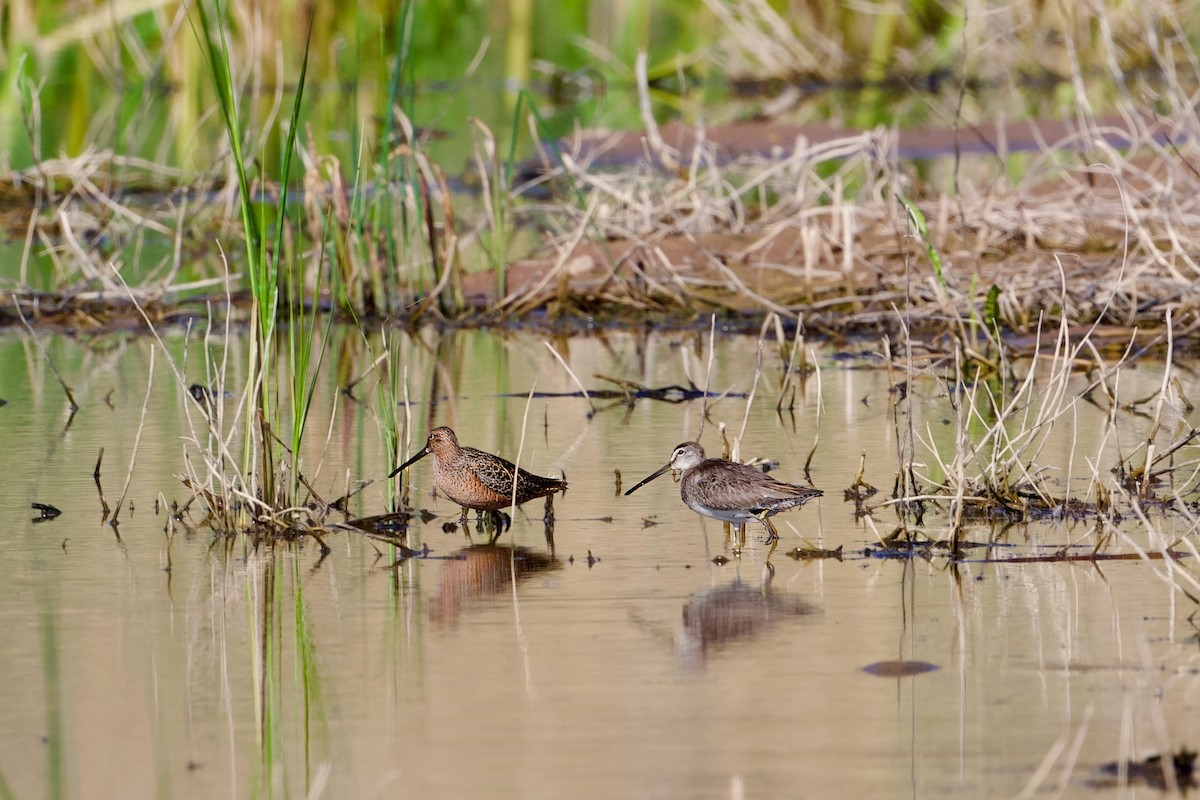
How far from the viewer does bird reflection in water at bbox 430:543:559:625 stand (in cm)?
539

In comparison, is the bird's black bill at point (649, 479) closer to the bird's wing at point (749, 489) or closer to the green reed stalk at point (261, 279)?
the bird's wing at point (749, 489)

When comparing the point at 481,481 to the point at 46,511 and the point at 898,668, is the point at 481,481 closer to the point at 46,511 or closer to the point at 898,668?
the point at 46,511

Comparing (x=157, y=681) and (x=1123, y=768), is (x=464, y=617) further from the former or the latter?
(x=1123, y=768)

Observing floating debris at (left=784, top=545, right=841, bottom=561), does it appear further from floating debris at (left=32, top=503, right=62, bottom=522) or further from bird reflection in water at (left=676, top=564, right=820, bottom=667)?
floating debris at (left=32, top=503, right=62, bottom=522)

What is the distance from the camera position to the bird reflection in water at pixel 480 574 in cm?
539

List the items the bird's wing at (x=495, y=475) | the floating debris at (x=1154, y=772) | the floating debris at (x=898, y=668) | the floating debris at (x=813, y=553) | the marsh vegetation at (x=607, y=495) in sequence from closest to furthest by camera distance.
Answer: the floating debris at (x=1154, y=772) → the marsh vegetation at (x=607, y=495) → the floating debris at (x=898, y=668) → the floating debris at (x=813, y=553) → the bird's wing at (x=495, y=475)

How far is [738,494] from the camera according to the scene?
6.11 meters

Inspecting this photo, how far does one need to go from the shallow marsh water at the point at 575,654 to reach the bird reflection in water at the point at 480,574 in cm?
2

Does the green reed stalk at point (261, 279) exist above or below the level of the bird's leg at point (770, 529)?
above

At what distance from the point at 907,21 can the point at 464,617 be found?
22702 mm

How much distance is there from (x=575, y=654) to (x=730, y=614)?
0.52 meters

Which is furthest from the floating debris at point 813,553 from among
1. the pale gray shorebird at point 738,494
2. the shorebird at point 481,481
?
the shorebird at point 481,481

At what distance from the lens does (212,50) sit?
5.77m

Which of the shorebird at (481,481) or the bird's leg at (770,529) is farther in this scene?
the shorebird at (481,481)
